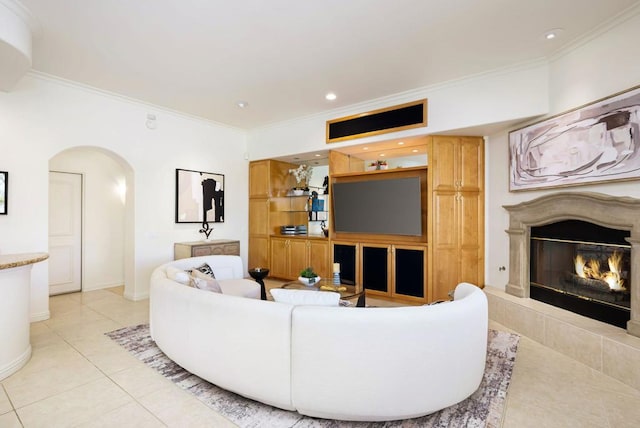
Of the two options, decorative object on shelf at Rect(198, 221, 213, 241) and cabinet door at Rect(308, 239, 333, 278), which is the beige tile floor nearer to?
decorative object on shelf at Rect(198, 221, 213, 241)

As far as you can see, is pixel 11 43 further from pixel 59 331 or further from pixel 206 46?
pixel 59 331

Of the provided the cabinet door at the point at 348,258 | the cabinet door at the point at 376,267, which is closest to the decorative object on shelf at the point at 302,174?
the cabinet door at the point at 348,258

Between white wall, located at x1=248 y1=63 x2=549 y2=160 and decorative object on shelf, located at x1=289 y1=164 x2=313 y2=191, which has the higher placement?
white wall, located at x1=248 y1=63 x2=549 y2=160

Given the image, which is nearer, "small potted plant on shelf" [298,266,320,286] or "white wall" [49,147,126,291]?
"small potted plant on shelf" [298,266,320,286]

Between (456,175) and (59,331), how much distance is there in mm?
5025

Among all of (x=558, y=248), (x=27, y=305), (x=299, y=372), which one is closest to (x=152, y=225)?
(x=27, y=305)

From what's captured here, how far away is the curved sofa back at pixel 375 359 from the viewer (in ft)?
5.96

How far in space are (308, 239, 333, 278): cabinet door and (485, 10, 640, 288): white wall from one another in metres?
2.37

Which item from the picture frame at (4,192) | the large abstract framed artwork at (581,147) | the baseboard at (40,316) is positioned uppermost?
the large abstract framed artwork at (581,147)

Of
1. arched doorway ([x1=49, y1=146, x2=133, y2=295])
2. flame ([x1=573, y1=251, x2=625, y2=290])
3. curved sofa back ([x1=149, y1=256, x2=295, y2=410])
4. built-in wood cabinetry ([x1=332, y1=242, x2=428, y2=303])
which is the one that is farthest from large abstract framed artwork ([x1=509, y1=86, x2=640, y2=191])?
arched doorway ([x1=49, y1=146, x2=133, y2=295])

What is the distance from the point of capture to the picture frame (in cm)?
349

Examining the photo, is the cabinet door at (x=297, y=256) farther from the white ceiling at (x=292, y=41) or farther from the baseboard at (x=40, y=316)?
the baseboard at (x=40, y=316)

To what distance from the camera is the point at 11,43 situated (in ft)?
8.27

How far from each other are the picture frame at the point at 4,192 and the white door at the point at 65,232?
1490 millimetres
